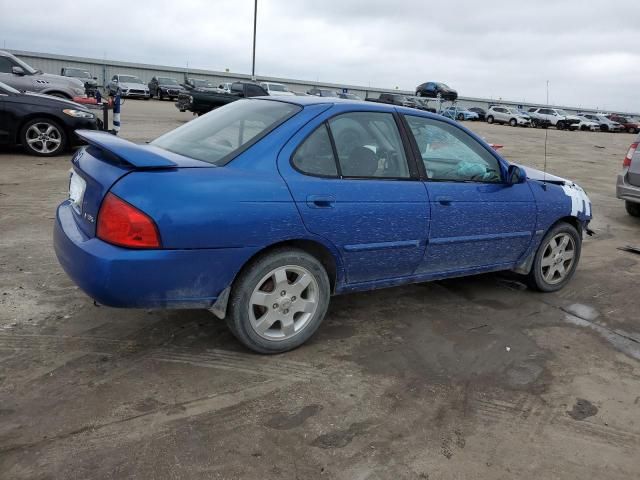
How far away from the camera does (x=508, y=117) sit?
43062mm

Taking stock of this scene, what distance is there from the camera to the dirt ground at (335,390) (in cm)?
241

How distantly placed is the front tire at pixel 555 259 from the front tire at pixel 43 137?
8557mm

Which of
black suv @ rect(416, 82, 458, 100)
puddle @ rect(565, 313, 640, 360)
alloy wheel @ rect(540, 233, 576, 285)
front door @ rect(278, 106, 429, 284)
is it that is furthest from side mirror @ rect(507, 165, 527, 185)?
black suv @ rect(416, 82, 458, 100)

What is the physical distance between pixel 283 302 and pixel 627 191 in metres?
6.65

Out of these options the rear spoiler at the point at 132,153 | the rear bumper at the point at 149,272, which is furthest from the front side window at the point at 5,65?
the rear bumper at the point at 149,272

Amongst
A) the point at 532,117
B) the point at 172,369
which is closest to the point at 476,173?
the point at 172,369

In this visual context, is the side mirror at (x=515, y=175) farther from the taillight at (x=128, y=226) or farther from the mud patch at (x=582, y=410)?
the taillight at (x=128, y=226)

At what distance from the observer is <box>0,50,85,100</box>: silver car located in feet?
45.2

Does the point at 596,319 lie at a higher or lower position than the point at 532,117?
lower

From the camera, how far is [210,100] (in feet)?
63.6

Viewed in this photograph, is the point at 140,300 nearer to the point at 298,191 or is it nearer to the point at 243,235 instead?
the point at 243,235

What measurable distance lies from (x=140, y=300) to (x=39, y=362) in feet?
2.65

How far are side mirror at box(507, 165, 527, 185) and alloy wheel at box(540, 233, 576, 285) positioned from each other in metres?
0.77

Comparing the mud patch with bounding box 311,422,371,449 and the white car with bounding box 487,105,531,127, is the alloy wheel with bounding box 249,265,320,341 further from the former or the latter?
the white car with bounding box 487,105,531,127
